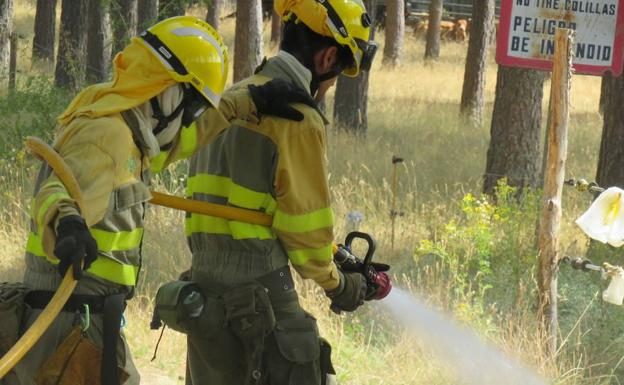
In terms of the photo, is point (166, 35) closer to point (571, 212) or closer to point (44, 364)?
point (44, 364)

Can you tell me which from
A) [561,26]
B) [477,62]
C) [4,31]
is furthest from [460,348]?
[4,31]

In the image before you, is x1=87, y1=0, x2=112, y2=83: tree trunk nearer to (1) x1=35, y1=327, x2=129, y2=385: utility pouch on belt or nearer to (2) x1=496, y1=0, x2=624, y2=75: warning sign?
(2) x1=496, y1=0, x2=624, y2=75: warning sign

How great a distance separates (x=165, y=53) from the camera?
145 inches

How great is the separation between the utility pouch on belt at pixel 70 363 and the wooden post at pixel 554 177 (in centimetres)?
300

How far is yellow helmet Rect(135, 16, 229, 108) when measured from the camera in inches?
145

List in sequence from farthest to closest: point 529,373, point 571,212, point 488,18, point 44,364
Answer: point 488,18
point 571,212
point 529,373
point 44,364

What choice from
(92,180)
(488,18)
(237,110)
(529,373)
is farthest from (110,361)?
(488,18)

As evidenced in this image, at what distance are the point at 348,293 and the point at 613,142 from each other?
4622 mm

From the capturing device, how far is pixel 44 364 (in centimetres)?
360

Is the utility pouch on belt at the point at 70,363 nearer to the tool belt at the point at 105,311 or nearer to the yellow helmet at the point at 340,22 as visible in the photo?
the tool belt at the point at 105,311

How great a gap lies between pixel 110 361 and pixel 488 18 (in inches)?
617

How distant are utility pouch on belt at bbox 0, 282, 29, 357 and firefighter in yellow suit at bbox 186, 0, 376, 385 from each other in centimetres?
66

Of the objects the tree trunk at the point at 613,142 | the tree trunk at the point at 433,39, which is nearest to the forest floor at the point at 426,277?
the tree trunk at the point at 613,142

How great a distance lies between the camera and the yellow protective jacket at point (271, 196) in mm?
3900
